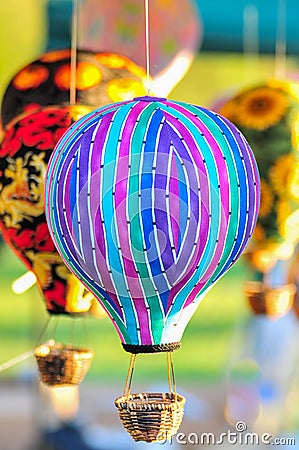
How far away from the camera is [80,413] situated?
3482 millimetres

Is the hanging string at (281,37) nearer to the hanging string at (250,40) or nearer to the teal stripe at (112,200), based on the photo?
the hanging string at (250,40)

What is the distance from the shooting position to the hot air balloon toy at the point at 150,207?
3.52 feet

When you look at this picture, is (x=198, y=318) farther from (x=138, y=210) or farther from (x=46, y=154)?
(x=138, y=210)

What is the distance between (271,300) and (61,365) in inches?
21.7

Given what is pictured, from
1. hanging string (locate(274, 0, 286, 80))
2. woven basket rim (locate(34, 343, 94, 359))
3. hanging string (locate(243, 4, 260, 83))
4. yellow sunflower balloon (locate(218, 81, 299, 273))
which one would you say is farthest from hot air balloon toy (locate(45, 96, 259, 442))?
hanging string (locate(243, 4, 260, 83))

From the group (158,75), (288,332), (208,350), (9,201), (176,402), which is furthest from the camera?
(208,350)

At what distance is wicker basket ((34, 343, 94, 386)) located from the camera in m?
1.42

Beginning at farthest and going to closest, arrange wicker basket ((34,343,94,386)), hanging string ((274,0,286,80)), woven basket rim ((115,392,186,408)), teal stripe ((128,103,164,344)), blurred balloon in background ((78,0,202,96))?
hanging string ((274,0,286,80)) → blurred balloon in background ((78,0,202,96)) → wicker basket ((34,343,94,386)) → woven basket rim ((115,392,186,408)) → teal stripe ((128,103,164,344))

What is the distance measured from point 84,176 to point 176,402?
282mm

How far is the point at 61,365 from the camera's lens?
1.42m

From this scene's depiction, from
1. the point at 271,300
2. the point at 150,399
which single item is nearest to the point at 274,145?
the point at 271,300

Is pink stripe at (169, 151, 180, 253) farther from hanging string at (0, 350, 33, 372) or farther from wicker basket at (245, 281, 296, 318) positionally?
wicker basket at (245, 281, 296, 318)

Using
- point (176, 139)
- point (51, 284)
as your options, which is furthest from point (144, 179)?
point (51, 284)

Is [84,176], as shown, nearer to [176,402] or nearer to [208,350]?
[176,402]
